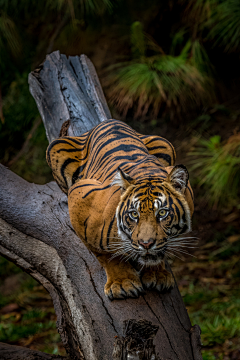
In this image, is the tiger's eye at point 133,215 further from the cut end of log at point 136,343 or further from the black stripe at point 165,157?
the black stripe at point 165,157

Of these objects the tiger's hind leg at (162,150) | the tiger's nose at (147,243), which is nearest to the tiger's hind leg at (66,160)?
the tiger's hind leg at (162,150)

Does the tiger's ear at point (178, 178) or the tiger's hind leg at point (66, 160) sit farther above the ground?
the tiger's hind leg at point (66, 160)

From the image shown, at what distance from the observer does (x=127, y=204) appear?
→ 4.83 feet

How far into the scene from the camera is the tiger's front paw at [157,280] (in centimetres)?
169

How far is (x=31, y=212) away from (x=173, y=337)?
1217 millimetres

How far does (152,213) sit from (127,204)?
13cm

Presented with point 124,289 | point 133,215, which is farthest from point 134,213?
point 124,289

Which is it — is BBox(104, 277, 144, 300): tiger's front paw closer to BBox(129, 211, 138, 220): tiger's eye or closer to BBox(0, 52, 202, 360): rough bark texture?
BBox(0, 52, 202, 360): rough bark texture

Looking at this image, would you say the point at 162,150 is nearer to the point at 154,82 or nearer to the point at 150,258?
the point at 150,258

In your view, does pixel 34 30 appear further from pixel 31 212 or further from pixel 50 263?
pixel 50 263

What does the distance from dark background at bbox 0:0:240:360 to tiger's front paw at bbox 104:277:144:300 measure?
1744 mm

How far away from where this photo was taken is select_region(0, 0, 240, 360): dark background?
3556 mm

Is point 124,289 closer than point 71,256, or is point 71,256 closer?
point 124,289

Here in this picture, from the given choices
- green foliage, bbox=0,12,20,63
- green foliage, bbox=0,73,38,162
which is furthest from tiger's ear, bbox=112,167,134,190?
green foliage, bbox=0,12,20,63
